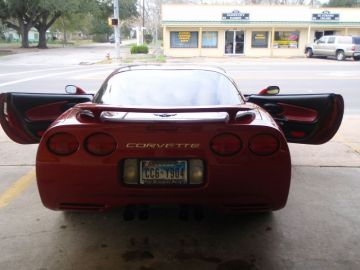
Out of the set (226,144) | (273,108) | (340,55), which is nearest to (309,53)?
(340,55)

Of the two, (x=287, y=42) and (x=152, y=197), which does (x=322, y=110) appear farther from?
(x=287, y=42)

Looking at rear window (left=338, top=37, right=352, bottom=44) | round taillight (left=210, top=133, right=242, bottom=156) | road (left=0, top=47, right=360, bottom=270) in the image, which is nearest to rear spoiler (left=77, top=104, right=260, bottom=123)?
round taillight (left=210, top=133, right=242, bottom=156)

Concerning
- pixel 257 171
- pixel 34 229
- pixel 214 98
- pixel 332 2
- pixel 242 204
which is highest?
Result: pixel 332 2

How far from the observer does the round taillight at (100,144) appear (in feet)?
9.87

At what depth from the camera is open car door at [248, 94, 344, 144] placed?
4.46 m

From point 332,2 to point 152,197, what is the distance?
6491 centimetres

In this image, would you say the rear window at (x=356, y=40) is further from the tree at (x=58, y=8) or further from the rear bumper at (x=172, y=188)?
the rear bumper at (x=172, y=188)

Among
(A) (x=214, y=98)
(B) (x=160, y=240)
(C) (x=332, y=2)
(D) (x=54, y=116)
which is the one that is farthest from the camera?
(C) (x=332, y=2)

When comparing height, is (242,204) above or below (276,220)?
above

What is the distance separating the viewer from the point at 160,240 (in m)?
3.49

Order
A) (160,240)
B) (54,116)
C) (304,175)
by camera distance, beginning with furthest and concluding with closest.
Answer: (304,175)
(54,116)
(160,240)

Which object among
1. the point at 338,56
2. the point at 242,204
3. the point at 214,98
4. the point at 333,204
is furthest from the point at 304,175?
the point at 338,56

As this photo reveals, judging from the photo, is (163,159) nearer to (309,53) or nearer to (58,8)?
(309,53)

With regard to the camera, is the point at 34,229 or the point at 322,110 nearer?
the point at 34,229
